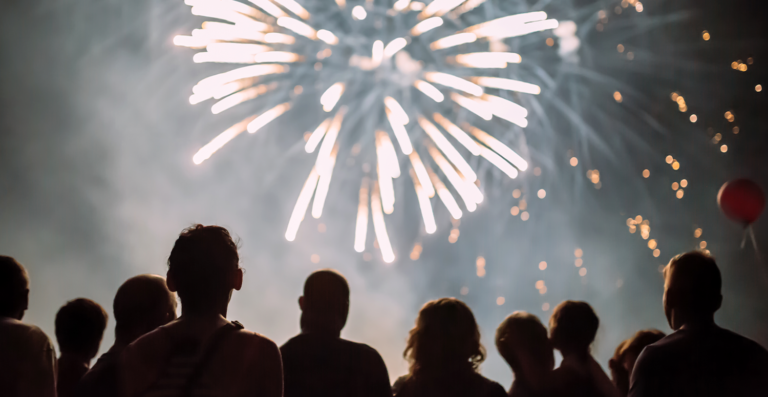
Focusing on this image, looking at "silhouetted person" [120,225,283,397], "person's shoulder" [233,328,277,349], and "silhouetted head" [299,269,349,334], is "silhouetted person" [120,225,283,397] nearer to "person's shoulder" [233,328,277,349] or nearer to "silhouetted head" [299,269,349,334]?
"person's shoulder" [233,328,277,349]

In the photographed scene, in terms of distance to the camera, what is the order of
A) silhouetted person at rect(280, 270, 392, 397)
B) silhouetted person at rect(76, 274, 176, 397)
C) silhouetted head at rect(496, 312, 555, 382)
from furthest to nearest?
silhouetted head at rect(496, 312, 555, 382) < silhouetted person at rect(280, 270, 392, 397) < silhouetted person at rect(76, 274, 176, 397)

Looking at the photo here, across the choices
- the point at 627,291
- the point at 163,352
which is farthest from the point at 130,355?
the point at 627,291

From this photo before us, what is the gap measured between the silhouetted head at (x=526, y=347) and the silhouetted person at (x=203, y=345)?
1.91m

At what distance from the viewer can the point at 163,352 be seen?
5.85 ft

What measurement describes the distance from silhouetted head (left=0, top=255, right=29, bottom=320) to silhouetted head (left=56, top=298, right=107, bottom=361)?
53 centimetres

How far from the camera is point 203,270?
1.89 metres

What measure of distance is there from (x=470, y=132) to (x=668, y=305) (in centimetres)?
906

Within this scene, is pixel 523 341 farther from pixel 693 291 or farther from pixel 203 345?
pixel 203 345

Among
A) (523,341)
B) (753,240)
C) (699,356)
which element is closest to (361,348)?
(523,341)

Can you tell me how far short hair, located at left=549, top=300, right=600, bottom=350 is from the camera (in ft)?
11.1

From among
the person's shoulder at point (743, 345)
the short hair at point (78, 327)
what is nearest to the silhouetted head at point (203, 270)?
the short hair at point (78, 327)

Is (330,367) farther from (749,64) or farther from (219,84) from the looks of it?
(749,64)

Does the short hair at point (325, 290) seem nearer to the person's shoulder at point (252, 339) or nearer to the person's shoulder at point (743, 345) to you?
the person's shoulder at point (252, 339)

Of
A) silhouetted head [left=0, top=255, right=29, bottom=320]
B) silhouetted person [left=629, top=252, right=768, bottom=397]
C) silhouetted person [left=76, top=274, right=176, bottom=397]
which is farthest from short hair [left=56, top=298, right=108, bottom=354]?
silhouetted person [left=629, top=252, right=768, bottom=397]
